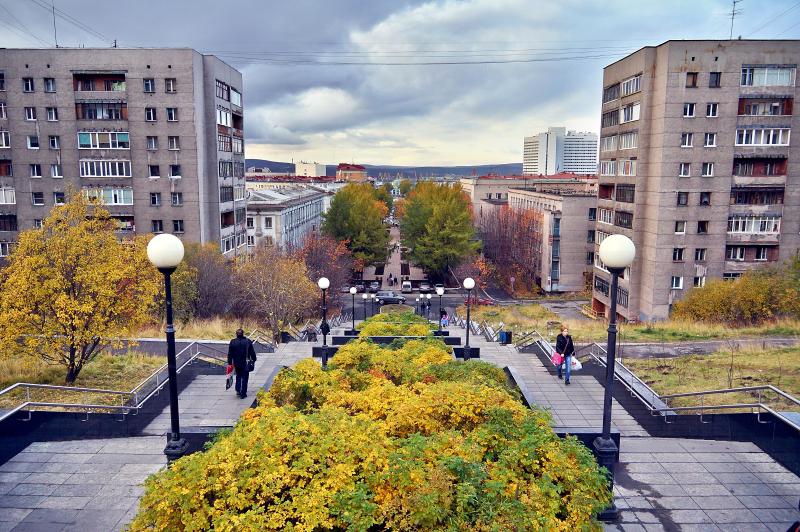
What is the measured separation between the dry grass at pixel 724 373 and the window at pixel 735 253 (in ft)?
63.8

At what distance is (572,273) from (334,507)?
49.8 m

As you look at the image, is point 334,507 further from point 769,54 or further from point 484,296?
point 484,296

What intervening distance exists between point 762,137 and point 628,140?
25.0ft

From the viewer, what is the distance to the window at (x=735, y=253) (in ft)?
117

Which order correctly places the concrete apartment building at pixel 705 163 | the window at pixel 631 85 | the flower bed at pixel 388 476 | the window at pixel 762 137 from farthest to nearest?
the window at pixel 631 85 → the window at pixel 762 137 → the concrete apartment building at pixel 705 163 → the flower bed at pixel 388 476

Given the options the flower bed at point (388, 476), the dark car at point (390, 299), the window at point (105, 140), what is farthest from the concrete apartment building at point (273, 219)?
the flower bed at point (388, 476)

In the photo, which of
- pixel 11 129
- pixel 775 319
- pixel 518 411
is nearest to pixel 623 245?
pixel 518 411

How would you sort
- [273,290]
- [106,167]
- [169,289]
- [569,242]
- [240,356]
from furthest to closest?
[569,242] → [106,167] → [273,290] → [240,356] → [169,289]

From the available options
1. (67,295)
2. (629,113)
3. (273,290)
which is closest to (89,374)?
(67,295)

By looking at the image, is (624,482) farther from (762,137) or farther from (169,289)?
(762,137)

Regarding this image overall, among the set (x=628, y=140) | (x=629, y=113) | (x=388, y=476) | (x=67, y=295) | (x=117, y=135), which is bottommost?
Answer: (x=388, y=476)

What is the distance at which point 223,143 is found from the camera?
39250 millimetres

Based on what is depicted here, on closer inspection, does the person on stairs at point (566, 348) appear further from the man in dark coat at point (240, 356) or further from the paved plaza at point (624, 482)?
the man in dark coat at point (240, 356)

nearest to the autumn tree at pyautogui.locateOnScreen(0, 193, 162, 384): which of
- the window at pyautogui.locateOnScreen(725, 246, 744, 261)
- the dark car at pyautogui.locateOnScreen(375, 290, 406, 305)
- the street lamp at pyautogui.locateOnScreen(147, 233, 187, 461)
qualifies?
the street lamp at pyautogui.locateOnScreen(147, 233, 187, 461)
